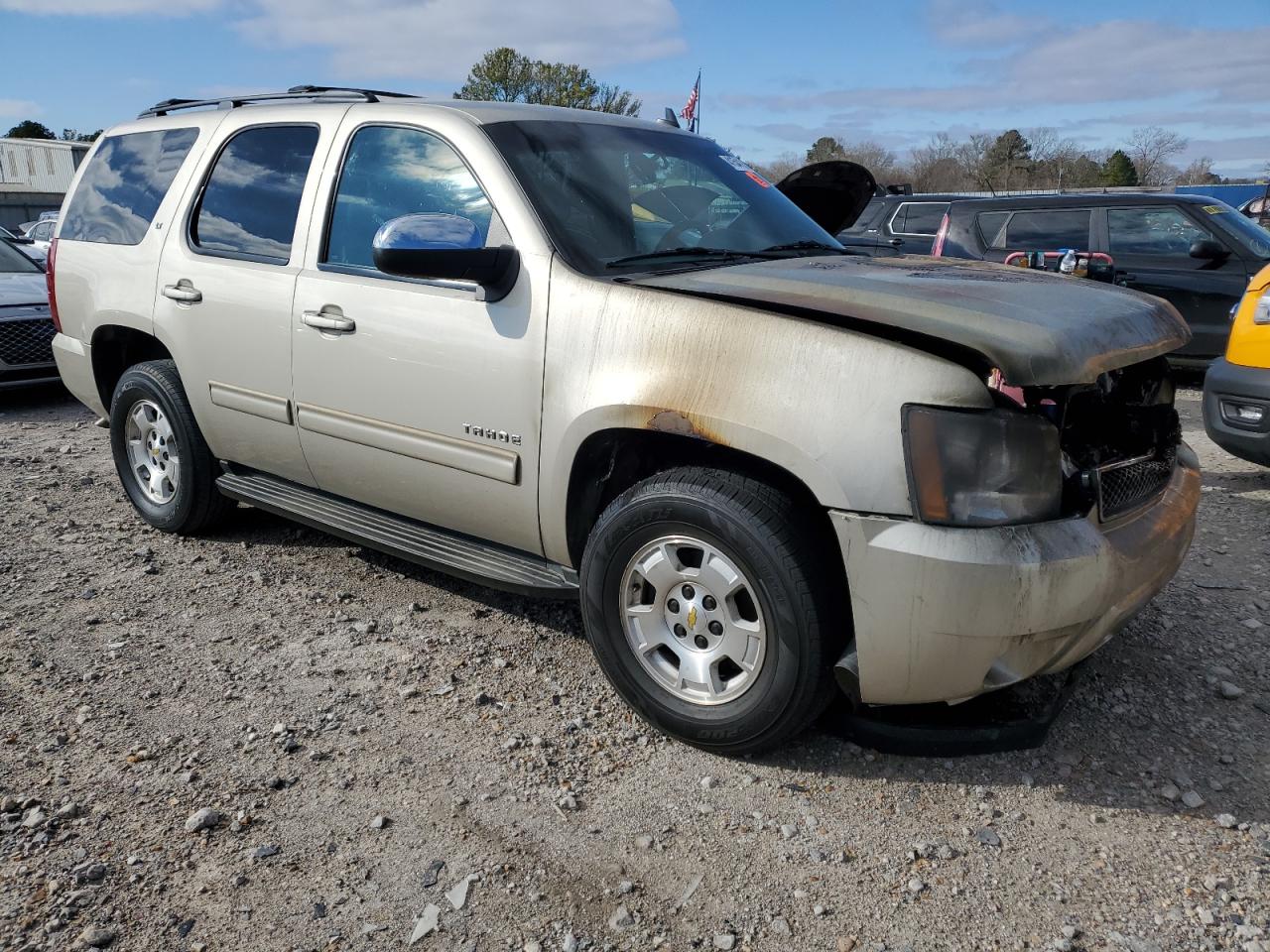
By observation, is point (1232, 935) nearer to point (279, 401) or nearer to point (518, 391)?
point (518, 391)

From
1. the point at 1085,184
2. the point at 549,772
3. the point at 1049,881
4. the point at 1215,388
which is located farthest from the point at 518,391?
the point at 1085,184

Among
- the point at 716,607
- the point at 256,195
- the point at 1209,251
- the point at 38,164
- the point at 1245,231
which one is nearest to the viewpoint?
the point at 716,607

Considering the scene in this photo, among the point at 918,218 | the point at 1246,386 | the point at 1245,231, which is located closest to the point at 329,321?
the point at 1246,386

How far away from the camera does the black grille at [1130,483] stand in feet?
8.91

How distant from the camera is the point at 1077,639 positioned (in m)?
2.62

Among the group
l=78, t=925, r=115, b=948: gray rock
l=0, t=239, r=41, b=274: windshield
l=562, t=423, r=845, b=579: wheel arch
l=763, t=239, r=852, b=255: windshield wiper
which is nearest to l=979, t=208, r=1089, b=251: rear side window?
l=763, t=239, r=852, b=255: windshield wiper

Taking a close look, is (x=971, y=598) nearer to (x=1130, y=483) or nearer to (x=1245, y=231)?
(x=1130, y=483)

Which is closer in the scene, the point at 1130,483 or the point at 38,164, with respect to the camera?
the point at 1130,483

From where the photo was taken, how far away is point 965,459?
2.39 metres

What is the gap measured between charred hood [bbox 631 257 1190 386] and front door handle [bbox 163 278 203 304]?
2.10 meters

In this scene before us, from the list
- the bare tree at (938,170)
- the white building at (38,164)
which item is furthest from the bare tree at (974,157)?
the white building at (38,164)

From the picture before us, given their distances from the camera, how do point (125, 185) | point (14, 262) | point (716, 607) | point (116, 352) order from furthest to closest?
point (14, 262) < point (116, 352) < point (125, 185) < point (716, 607)

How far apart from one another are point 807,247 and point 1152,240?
21.9ft

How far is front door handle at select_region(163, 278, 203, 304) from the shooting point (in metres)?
4.10
